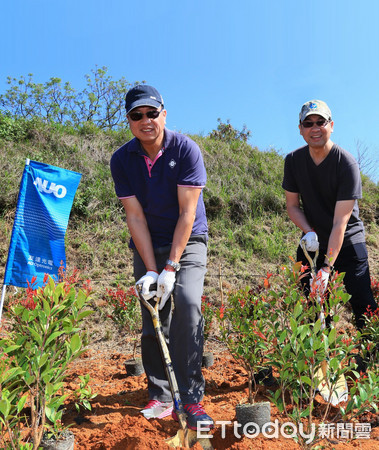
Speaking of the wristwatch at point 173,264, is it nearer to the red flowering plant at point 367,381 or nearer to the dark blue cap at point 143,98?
the dark blue cap at point 143,98

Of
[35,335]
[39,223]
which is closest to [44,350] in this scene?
[35,335]

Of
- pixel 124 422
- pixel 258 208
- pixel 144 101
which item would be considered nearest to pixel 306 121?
pixel 144 101

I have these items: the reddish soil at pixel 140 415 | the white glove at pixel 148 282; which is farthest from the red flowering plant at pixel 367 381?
the white glove at pixel 148 282

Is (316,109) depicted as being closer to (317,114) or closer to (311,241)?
(317,114)

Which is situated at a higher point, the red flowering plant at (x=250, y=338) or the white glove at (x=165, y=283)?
the white glove at (x=165, y=283)

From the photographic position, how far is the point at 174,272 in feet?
8.59

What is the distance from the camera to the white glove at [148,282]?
2.58 m

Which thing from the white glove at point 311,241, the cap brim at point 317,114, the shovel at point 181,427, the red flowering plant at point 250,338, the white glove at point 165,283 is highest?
the cap brim at point 317,114

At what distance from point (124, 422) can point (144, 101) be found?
2.01 m

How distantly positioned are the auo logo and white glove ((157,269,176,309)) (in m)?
3.39

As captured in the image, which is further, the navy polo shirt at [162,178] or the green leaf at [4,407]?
the navy polo shirt at [162,178]

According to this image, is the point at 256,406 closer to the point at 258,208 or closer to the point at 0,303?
the point at 0,303

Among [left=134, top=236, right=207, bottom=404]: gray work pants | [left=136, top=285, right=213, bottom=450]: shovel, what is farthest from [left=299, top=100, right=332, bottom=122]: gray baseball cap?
[left=136, top=285, right=213, bottom=450]: shovel

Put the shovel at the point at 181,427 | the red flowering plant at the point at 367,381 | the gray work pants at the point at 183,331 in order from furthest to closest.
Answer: the gray work pants at the point at 183,331 → the shovel at the point at 181,427 → the red flowering plant at the point at 367,381
